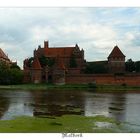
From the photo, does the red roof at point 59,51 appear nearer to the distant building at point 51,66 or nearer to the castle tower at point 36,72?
the distant building at point 51,66

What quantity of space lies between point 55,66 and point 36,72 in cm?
225

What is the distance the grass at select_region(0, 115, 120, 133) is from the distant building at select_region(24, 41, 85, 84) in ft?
96.6

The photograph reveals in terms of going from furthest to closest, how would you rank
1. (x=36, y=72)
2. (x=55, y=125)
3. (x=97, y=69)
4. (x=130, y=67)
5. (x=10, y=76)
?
(x=36, y=72)
(x=97, y=69)
(x=130, y=67)
(x=10, y=76)
(x=55, y=125)

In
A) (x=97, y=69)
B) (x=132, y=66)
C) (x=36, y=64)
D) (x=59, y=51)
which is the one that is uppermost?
(x=59, y=51)

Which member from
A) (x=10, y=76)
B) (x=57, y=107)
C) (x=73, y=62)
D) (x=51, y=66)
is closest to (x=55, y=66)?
(x=51, y=66)

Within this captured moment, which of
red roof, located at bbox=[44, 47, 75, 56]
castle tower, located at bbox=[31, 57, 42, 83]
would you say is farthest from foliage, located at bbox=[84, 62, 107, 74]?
castle tower, located at bbox=[31, 57, 42, 83]

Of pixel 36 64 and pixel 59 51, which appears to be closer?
pixel 59 51

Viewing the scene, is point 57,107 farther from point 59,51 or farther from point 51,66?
point 51,66

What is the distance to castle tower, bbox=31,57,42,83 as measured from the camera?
1716 inches

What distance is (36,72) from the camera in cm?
4419

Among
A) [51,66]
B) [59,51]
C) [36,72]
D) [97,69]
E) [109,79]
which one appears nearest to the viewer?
[59,51]
